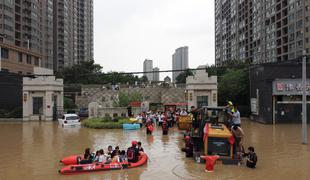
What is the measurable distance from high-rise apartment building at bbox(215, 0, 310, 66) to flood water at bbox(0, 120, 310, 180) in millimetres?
45704

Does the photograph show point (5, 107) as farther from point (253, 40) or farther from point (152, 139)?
point (253, 40)

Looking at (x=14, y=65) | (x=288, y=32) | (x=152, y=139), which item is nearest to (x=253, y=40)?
(x=288, y=32)

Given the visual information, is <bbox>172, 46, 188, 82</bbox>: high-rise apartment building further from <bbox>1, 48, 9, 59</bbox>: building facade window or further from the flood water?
the flood water

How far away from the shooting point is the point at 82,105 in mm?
57969

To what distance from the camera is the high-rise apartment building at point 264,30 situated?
74562 mm

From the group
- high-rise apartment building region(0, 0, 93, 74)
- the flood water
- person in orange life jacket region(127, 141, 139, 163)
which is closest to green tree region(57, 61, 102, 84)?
high-rise apartment building region(0, 0, 93, 74)

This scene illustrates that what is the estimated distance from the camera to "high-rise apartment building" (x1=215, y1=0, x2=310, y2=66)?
74.6 metres

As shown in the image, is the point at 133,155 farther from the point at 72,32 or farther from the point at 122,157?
the point at 72,32

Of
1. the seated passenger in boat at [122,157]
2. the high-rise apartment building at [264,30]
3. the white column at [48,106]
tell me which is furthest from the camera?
the high-rise apartment building at [264,30]

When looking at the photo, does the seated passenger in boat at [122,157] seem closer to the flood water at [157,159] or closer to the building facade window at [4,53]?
the flood water at [157,159]

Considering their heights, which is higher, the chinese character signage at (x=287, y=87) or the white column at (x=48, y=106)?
the chinese character signage at (x=287, y=87)

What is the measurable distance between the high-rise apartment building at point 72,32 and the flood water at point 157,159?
3939 inches

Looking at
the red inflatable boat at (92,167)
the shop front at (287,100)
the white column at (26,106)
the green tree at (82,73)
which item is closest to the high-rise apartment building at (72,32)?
the green tree at (82,73)

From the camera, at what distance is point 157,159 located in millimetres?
17125
